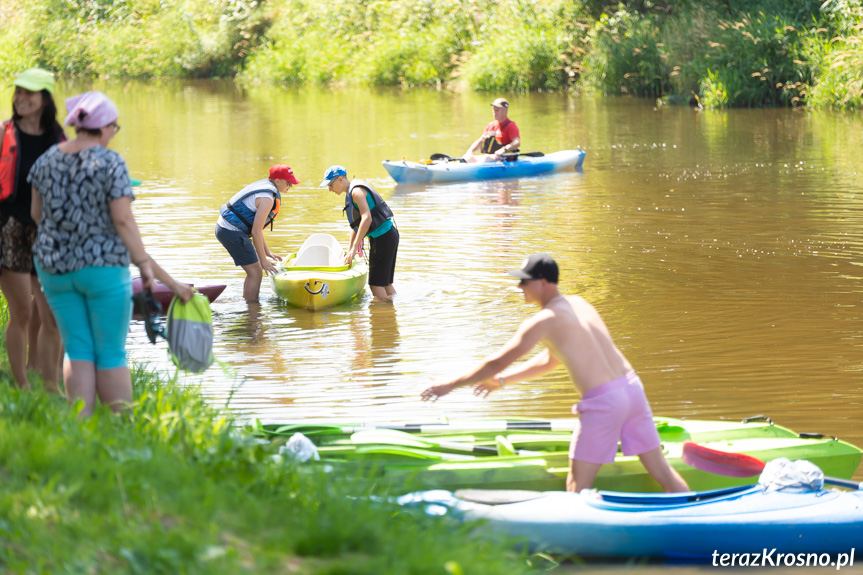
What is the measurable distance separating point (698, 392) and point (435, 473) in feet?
8.50

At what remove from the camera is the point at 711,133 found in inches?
875

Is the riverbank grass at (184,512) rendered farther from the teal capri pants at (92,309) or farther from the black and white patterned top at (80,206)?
the black and white patterned top at (80,206)

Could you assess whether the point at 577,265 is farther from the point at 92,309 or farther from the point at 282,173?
the point at 92,309

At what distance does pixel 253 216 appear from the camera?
9273 millimetres

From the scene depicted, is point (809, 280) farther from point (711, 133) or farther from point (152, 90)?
point (152, 90)

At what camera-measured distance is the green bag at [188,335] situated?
5270 millimetres

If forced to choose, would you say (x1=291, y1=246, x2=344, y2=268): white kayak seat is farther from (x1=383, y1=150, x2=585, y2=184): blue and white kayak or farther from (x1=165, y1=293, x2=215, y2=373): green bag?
(x1=383, y1=150, x2=585, y2=184): blue and white kayak

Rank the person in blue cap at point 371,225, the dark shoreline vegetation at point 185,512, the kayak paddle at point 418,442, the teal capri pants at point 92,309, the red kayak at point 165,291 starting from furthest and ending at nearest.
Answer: the person in blue cap at point 371,225 < the red kayak at point 165,291 < the kayak paddle at point 418,442 < the teal capri pants at point 92,309 < the dark shoreline vegetation at point 185,512

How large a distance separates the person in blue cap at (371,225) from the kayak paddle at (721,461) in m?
4.61

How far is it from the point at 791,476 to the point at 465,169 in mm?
12302

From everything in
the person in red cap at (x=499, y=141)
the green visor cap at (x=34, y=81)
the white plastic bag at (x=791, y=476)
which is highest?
the green visor cap at (x=34, y=81)

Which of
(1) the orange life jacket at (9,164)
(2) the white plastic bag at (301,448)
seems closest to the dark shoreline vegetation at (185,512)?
(2) the white plastic bag at (301,448)

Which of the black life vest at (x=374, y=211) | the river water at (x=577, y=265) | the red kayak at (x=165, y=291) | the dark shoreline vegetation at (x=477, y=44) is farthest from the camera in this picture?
Answer: the dark shoreline vegetation at (x=477, y=44)

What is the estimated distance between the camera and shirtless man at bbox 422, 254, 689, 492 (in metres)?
4.89
